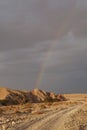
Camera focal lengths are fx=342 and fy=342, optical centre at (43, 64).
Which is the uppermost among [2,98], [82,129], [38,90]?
[38,90]

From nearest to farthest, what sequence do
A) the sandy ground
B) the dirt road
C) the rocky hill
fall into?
the dirt road < the sandy ground < the rocky hill

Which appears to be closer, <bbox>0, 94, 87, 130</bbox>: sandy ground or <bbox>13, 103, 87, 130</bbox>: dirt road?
<bbox>13, 103, 87, 130</bbox>: dirt road

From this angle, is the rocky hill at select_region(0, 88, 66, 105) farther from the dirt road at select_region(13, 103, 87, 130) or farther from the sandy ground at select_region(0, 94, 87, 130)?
the dirt road at select_region(13, 103, 87, 130)

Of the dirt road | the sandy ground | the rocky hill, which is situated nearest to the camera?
the dirt road

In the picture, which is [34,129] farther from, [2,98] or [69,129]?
[2,98]

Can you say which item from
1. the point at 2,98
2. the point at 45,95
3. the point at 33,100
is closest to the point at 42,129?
the point at 2,98

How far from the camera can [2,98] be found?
91062mm

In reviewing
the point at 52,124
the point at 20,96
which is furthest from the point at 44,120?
the point at 20,96

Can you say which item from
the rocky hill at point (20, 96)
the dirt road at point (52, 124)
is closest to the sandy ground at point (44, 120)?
the dirt road at point (52, 124)

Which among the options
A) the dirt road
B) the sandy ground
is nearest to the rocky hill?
the sandy ground

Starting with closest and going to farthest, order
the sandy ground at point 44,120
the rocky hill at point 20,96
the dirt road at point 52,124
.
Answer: the dirt road at point 52,124 → the sandy ground at point 44,120 → the rocky hill at point 20,96

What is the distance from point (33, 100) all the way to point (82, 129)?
82421 mm

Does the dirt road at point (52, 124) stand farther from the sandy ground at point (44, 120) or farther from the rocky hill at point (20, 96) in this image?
the rocky hill at point (20, 96)

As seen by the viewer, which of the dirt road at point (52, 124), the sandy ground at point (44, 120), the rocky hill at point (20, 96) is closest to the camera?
the dirt road at point (52, 124)
